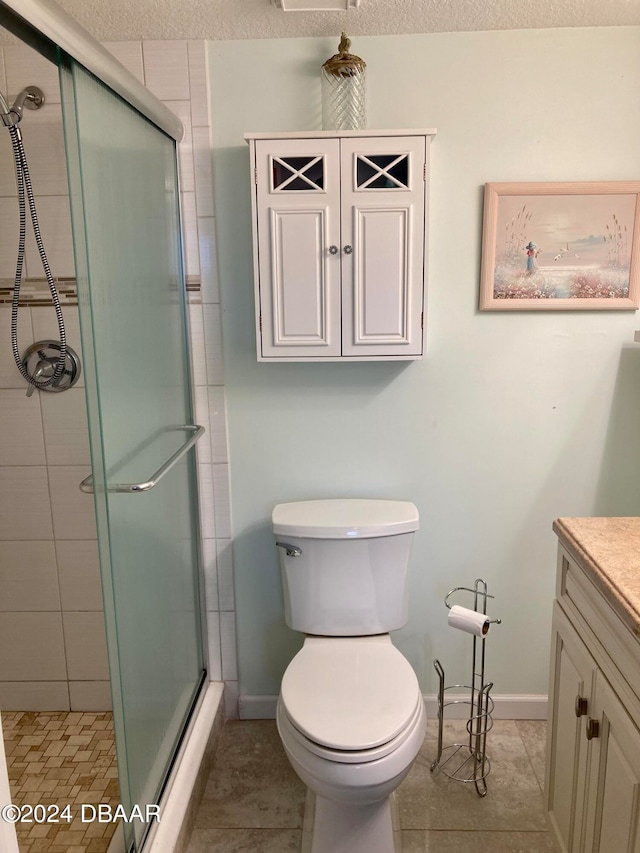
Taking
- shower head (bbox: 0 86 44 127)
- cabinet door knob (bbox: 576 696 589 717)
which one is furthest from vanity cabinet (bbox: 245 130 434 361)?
cabinet door knob (bbox: 576 696 589 717)

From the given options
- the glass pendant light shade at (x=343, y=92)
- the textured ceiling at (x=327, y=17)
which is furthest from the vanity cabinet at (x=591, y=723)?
the textured ceiling at (x=327, y=17)

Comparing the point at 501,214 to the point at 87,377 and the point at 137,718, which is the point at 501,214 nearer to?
the point at 87,377

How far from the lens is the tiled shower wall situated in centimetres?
183

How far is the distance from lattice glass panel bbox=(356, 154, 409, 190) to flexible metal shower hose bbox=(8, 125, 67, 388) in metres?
0.85

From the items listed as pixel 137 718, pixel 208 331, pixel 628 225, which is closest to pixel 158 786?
pixel 137 718

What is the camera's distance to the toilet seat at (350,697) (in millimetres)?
1465

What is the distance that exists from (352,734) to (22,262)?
1.52 m

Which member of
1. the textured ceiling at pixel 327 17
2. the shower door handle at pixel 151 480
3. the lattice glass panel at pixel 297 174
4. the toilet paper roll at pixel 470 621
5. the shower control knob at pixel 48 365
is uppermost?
the textured ceiling at pixel 327 17

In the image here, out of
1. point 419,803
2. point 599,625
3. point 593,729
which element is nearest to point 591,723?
point 593,729

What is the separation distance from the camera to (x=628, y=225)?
6.14ft

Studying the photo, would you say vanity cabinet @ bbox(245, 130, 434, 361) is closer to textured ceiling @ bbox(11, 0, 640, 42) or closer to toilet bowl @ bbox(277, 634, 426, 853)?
textured ceiling @ bbox(11, 0, 640, 42)

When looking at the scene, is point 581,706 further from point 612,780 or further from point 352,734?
point 352,734

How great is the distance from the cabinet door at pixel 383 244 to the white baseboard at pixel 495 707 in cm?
122

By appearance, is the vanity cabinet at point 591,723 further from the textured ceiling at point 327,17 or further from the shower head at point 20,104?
the shower head at point 20,104
